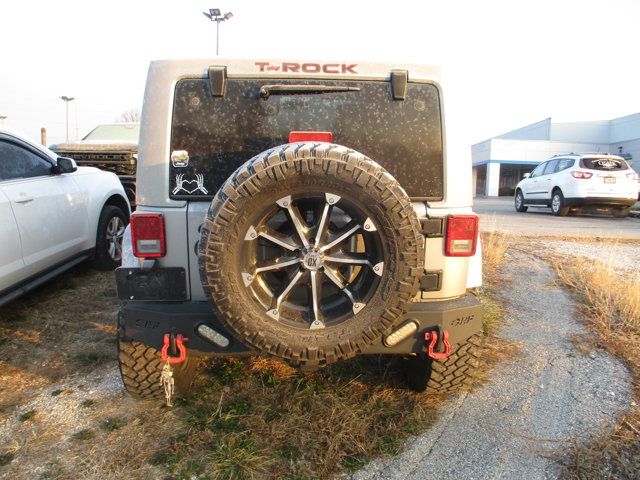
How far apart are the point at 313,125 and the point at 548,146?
40361 mm

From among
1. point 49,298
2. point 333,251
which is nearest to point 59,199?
point 49,298

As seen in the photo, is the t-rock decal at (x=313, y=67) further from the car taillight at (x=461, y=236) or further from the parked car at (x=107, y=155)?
the parked car at (x=107, y=155)

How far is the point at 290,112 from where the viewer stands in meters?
2.66

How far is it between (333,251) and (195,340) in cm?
93

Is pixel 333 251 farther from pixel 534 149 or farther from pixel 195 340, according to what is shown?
pixel 534 149

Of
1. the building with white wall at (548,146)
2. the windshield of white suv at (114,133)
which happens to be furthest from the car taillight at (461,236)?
the building with white wall at (548,146)

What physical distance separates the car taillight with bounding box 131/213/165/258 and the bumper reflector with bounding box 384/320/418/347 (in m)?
1.36

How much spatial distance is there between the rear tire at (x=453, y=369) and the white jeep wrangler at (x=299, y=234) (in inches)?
0.5

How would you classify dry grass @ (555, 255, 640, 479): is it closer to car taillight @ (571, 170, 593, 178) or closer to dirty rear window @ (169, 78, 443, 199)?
dirty rear window @ (169, 78, 443, 199)

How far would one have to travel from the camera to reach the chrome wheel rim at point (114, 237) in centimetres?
585

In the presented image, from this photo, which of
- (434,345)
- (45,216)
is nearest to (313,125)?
(434,345)

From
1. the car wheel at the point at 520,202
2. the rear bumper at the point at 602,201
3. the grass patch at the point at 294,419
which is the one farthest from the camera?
the car wheel at the point at 520,202

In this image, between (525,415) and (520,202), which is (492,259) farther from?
(520,202)

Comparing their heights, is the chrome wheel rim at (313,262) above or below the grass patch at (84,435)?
above
